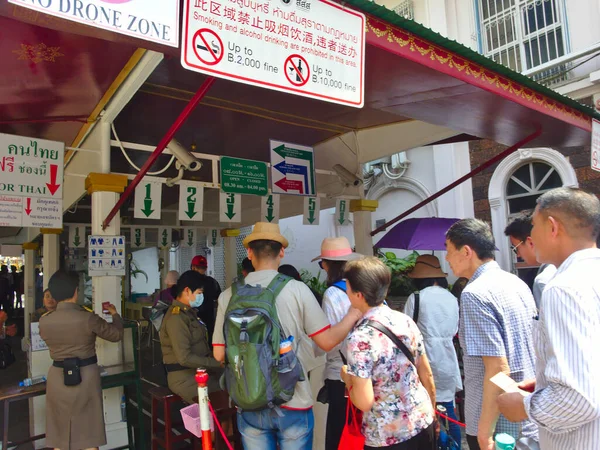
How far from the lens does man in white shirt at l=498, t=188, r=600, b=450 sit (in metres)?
1.37

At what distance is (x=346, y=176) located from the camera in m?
7.07

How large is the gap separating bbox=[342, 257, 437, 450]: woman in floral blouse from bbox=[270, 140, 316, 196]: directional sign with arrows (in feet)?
12.9

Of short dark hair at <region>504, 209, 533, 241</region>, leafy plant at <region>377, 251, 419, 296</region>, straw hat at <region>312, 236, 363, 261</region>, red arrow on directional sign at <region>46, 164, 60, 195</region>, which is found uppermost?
red arrow on directional sign at <region>46, 164, 60, 195</region>

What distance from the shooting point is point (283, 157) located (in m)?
6.29

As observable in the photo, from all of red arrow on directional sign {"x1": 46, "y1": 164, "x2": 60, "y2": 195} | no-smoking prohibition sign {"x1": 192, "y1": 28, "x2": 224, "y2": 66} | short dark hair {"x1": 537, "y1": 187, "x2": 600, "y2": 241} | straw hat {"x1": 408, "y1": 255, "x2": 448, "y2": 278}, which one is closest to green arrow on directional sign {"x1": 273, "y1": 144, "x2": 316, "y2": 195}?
red arrow on directional sign {"x1": 46, "y1": 164, "x2": 60, "y2": 195}

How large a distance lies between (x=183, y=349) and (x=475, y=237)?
2.42 metres

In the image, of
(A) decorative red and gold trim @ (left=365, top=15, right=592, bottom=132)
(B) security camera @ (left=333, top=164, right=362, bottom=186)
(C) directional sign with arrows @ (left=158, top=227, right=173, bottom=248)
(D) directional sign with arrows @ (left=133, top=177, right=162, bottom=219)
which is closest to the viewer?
(A) decorative red and gold trim @ (left=365, top=15, right=592, bottom=132)

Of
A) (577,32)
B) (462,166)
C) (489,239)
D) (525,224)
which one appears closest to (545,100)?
(525,224)

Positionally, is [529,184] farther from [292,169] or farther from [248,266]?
[248,266]

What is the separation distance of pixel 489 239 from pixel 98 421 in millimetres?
3371

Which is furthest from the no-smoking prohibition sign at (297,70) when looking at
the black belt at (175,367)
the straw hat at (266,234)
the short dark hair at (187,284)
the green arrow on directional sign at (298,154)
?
the green arrow on directional sign at (298,154)

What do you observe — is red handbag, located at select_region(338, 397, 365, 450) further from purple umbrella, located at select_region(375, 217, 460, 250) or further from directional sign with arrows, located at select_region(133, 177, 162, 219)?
purple umbrella, located at select_region(375, 217, 460, 250)

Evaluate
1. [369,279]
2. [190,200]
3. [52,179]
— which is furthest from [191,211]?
[369,279]

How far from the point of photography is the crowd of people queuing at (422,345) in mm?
1435
